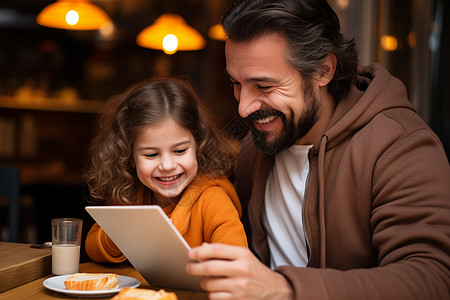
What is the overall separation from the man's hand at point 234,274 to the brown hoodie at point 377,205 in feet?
0.21

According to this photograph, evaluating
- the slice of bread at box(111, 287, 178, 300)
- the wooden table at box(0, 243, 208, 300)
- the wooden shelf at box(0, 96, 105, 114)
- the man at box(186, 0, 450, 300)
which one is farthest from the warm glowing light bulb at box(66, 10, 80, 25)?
the slice of bread at box(111, 287, 178, 300)

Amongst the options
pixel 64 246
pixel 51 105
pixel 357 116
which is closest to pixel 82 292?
pixel 64 246

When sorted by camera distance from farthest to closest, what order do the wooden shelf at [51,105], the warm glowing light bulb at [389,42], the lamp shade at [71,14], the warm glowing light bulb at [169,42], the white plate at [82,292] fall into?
the wooden shelf at [51,105] → the warm glowing light bulb at [169,42] → the lamp shade at [71,14] → the warm glowing light bulb at [389,42] → the white plate at [82,292]

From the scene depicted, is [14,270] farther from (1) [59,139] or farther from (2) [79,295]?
(1) [59,139]

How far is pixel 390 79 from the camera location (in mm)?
1578

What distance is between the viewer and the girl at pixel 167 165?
1.56 metres

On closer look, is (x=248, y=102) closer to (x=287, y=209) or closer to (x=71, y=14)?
(x=287, y=209)

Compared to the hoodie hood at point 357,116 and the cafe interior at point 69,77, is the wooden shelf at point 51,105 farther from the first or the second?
the hoodie hood at point 357,116

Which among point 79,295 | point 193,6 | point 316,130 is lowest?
point 79,295

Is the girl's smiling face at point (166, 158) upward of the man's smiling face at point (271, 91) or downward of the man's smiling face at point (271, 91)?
downward

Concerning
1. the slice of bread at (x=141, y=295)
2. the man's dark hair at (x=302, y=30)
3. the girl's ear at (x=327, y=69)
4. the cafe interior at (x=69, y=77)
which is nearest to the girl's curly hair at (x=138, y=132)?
the man's dark hair at (x=302, y=30)

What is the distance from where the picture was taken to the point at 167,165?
156 cm

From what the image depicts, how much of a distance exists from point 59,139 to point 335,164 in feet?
13.0

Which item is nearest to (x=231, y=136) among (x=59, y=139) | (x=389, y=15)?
(x=389, y=15)
